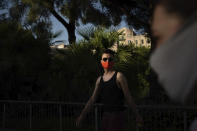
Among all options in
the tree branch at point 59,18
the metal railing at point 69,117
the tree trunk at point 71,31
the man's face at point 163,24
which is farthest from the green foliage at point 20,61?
the man's face at point 163,24

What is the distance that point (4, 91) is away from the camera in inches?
471

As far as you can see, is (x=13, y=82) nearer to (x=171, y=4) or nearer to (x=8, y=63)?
(x=8, y=63)

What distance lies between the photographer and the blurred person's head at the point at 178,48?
69cm

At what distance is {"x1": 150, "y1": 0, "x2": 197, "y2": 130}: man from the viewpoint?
2.27ft

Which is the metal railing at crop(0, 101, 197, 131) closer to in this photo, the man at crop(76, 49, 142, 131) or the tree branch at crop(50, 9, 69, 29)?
the man at crop(76, 49, 142, 131)

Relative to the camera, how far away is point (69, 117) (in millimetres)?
8117

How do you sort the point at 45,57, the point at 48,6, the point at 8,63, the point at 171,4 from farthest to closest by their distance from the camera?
the point at 48,6 → the point at 45,57 → the point at 8,63 → the point at 171,4

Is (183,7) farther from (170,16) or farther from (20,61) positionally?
(20,61)

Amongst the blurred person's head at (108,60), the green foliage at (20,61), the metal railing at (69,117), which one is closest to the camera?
the blurred person's head at (108,60)

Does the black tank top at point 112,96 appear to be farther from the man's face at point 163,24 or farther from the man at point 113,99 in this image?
the man's face at point 163,24

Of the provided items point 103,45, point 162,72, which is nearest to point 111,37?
point 103,45

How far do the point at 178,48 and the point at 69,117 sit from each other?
758 centimetres

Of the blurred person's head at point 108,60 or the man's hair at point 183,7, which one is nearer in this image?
the man's hair at point 183,7

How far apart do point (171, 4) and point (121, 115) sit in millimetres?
3315
